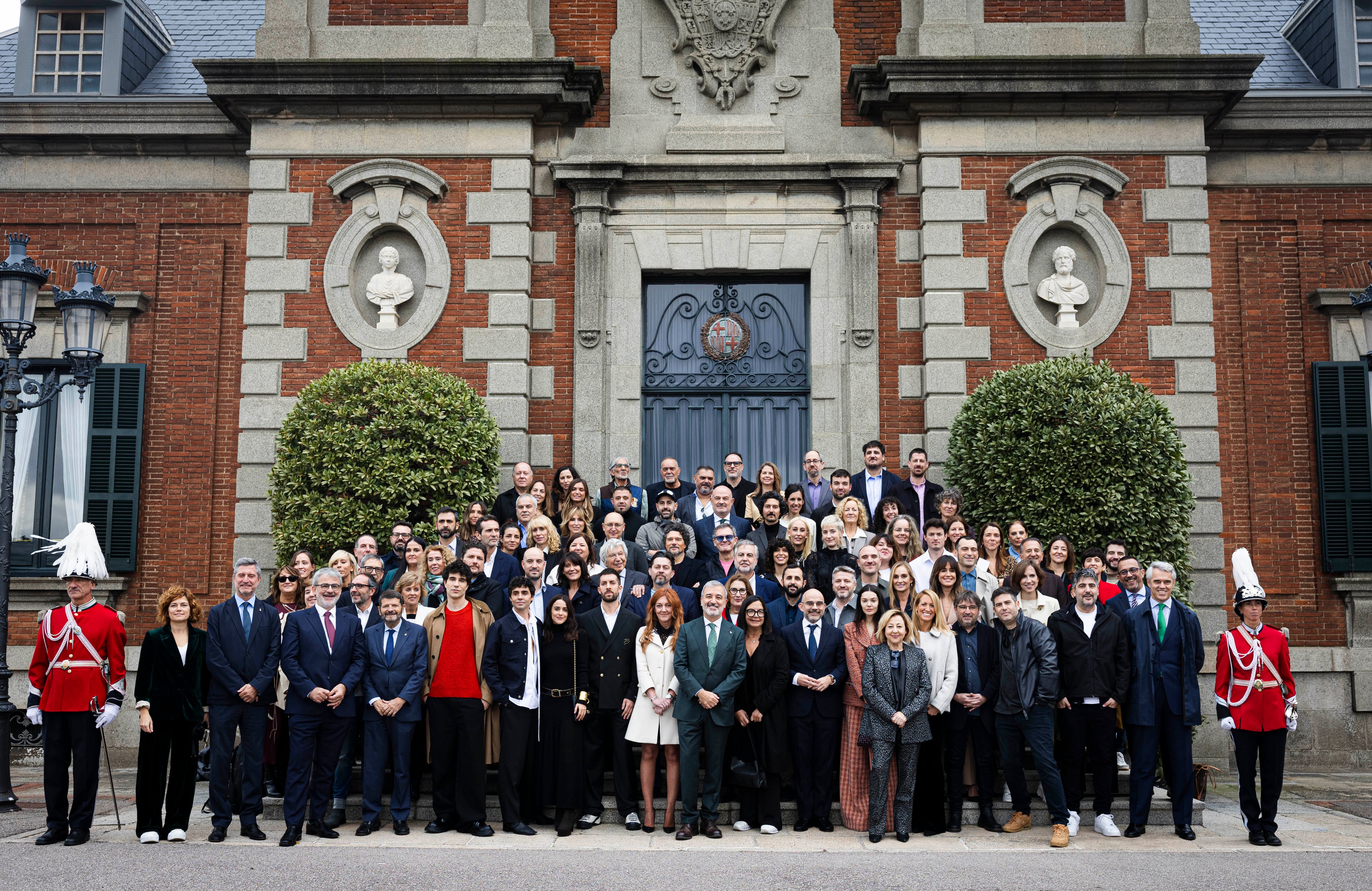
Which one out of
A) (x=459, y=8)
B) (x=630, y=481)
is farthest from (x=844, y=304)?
(x=459, y=8)

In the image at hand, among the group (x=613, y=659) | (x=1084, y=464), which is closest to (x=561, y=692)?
(x=613, y=659)

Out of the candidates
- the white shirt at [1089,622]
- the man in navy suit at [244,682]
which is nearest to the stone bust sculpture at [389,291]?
the man in navy suit at [244,682]

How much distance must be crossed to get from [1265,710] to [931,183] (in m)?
6.89

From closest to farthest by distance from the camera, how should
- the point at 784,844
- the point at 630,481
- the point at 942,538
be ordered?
the point at 784,844, the point at 942,538, the point at 630,481

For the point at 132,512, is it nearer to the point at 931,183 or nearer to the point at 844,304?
the point at 844,304

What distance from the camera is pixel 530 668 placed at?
9.16 meters

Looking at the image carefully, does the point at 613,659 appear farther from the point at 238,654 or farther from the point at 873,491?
the point at 873,491

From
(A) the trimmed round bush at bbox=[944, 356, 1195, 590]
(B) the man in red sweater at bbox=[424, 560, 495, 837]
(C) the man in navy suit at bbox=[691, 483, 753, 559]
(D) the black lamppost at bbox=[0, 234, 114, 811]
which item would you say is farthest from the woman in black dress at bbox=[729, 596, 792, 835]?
(D) the black lamppost at bbox=[0, 234, 114, 811]

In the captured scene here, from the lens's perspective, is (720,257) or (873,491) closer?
(873,491)

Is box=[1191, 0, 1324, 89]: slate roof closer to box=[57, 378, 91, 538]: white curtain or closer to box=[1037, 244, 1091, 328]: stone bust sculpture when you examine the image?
box=[1037, 244, 1091, 328]: stone bust sculpture

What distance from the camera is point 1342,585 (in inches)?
539

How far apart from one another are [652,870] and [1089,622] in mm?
3873

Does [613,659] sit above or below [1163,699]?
above

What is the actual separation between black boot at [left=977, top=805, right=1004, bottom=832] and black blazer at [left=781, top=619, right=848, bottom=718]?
52.6 inches
